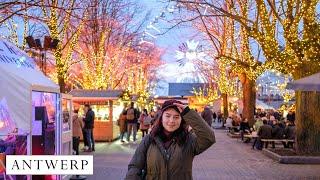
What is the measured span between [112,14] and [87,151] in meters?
22.7

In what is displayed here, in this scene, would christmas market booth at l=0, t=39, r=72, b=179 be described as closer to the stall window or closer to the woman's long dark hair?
the stall window

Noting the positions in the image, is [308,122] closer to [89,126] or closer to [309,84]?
[309,84]

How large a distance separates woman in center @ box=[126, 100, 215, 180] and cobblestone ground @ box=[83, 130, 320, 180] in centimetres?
→ 974

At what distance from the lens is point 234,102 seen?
7369 centimetres

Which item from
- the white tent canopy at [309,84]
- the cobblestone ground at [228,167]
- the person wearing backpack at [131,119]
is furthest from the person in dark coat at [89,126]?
the white tent canopy at [309,84]

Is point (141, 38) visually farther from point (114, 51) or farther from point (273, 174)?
point (273, 174)

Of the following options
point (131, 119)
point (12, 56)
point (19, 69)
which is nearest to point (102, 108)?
point (131, 119)

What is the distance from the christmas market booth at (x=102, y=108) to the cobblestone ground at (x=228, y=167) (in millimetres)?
7143

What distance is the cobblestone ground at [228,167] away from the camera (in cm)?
1609

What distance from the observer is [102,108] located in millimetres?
32062

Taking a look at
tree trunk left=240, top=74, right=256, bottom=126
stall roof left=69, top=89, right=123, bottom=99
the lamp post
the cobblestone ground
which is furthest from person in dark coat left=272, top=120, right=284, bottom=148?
tree trunk left=240, top=74, right=256, bottom=126

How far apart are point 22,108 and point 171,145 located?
4.00 meters

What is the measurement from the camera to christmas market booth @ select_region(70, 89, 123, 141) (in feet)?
102

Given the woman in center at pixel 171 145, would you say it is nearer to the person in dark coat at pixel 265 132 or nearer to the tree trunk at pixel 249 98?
the person in dark coat at pixel 265 132
